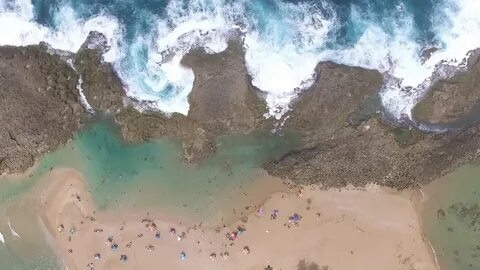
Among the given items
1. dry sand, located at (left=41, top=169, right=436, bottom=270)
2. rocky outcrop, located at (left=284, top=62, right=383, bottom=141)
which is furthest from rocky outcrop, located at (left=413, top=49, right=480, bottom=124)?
dry sand, located at (left=41, top=169, right=436, bottom=270)

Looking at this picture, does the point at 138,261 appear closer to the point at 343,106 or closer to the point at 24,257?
the point at 24,257

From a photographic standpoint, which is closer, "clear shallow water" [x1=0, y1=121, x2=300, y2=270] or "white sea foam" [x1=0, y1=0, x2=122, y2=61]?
"clear shallow water" [x1=0, y1=121, x2=300, y2=270]

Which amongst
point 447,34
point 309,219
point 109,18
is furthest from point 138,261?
point 447,34

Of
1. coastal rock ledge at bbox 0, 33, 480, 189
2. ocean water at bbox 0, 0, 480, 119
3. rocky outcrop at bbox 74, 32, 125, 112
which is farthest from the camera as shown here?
ocean water at bbox 0, 0, 480, 119

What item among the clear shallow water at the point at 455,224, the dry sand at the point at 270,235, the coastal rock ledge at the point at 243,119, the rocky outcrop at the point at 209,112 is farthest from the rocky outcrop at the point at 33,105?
the clear shallow water at the point at 455,224

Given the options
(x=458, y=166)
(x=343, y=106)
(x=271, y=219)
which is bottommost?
(x=271, y=219)

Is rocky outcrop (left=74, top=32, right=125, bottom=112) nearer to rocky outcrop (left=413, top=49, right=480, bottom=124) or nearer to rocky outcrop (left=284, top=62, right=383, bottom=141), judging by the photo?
rocky outcrop (left=284, top=62, right=383, bottom=141)
